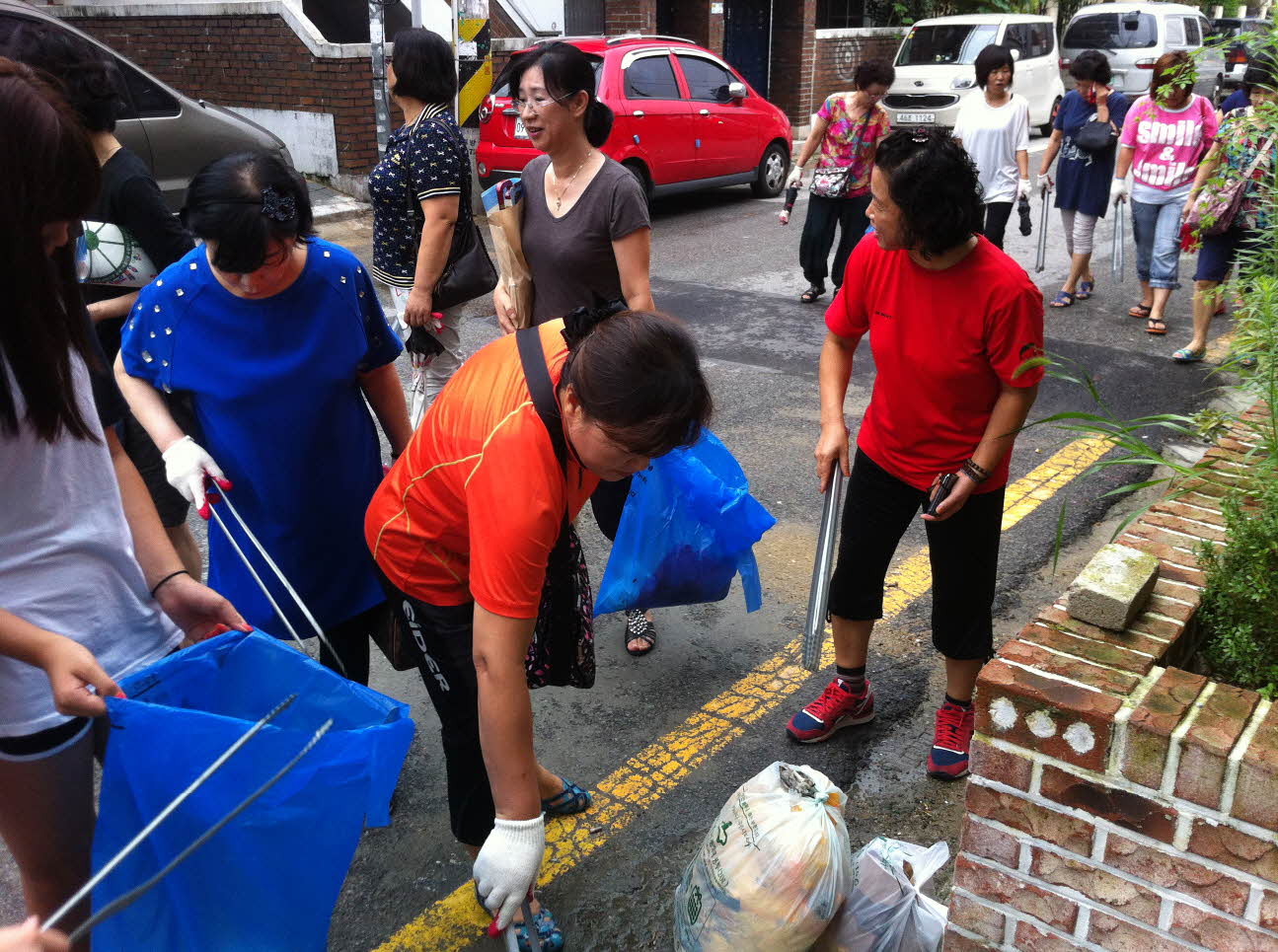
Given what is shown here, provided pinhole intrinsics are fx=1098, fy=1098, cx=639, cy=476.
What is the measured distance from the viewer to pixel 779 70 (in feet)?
58.2

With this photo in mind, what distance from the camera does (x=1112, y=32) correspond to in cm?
1772

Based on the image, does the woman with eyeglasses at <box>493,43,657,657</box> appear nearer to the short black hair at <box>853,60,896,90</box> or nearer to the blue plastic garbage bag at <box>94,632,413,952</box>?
the blue plastic garbage bag at <box>94,632,413,952</box>

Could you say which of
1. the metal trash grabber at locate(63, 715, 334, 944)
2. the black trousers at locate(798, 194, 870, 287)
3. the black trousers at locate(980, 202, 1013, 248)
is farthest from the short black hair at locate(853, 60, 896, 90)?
the metal trash grabber at locate(63, 715, 334, 944)

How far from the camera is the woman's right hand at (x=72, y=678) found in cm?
163

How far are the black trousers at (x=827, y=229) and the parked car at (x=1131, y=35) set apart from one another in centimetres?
1174

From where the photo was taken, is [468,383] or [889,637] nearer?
[468,383]

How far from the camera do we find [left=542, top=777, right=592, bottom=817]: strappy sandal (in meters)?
2.91

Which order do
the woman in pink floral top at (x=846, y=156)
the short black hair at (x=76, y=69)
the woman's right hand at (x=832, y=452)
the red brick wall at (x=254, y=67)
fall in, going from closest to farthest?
the short black hair at (x=76, y=69), the woman's right hand at (x=832, y=452), the woman in pink floral top at (x=846, y=156), the red brick wall at (x=254, y=67)

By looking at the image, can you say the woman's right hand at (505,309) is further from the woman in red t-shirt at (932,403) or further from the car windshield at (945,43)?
the car windshield at (945,43)

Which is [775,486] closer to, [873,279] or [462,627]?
[873,279]

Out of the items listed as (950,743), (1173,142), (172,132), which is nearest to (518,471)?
(950,743)

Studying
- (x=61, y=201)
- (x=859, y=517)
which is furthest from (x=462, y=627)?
(x=859, y=517)

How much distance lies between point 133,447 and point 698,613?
1970 mm

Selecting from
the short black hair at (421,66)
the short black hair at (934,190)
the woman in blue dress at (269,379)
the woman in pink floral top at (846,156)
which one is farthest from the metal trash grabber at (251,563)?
the woman in pink floral top at (846,156)
